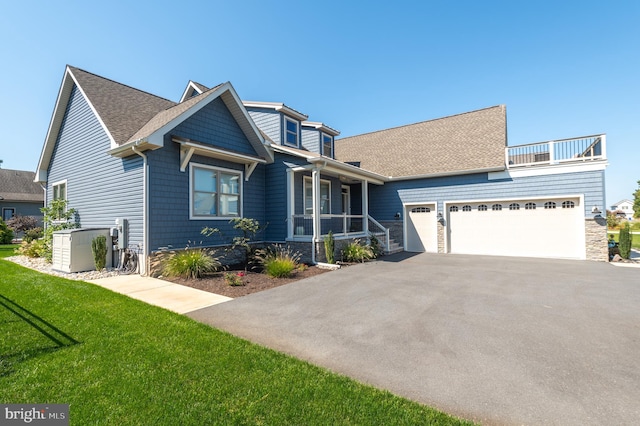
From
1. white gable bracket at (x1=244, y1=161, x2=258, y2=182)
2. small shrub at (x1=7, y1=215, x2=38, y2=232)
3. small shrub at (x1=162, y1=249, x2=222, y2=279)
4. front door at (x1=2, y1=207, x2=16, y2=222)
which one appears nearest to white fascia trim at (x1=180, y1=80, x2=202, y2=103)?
white gable bracket at (x1=244, y1=161, x2=258, y2=182)

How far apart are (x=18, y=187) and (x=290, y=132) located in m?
29.0

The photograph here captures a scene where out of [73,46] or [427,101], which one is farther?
[427,101]

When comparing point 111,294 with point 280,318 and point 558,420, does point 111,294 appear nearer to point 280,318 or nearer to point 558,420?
point 280,318

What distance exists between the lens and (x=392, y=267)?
973cm

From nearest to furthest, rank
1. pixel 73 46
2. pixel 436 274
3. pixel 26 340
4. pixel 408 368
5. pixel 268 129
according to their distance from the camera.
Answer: pixel 408 368 < pixel 26 340 < pixel 436 274 < pixel 73 46 < pixel 268 129

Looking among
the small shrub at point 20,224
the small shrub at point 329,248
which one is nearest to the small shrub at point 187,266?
the small shrub at point 329,248

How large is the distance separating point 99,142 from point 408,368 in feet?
38.2

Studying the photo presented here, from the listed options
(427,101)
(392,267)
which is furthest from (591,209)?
(427,101)

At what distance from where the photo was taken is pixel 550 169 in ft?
38.0

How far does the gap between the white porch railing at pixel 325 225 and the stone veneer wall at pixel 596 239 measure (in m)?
8.81

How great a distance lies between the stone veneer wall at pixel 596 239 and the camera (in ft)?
35.1

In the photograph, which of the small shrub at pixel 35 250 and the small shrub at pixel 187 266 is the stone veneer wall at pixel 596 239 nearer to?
the small shrub at pixel 187 266

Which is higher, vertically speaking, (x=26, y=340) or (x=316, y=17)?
(x=316, y=17)

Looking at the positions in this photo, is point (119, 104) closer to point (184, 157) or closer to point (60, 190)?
point (184, 157)
